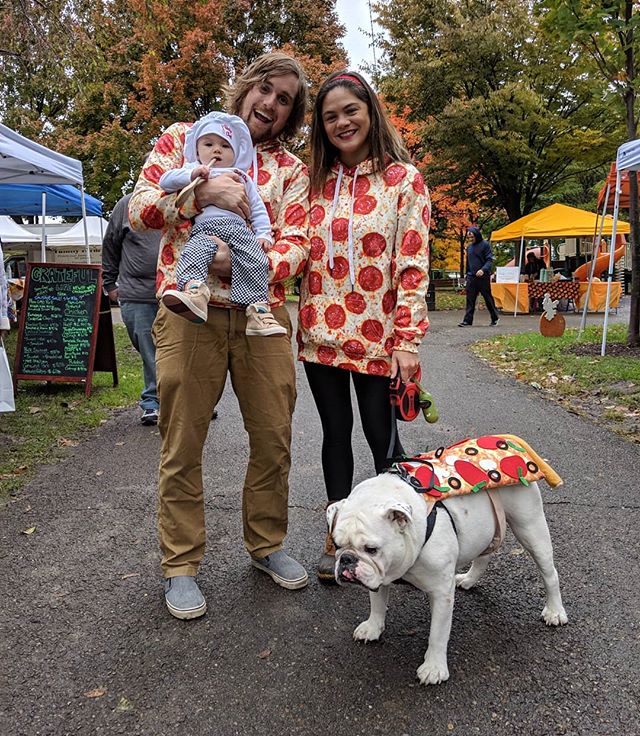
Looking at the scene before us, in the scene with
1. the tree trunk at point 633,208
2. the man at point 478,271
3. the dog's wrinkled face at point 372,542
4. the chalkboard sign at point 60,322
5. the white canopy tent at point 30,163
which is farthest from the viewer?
the man at point 478,271

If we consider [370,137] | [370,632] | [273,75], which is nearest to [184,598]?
[370,632]

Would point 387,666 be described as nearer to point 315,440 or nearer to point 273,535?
point 273,535

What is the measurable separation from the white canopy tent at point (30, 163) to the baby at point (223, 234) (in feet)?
12.7

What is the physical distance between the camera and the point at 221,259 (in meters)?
2.41

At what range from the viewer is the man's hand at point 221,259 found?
2.40m

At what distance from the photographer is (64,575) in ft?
9.89

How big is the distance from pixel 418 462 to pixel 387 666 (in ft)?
2.47

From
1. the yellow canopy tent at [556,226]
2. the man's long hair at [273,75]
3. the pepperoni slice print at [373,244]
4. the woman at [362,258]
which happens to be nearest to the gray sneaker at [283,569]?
the woman at [362,258]

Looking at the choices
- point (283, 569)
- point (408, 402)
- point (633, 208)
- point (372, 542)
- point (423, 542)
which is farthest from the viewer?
point (633, 208)

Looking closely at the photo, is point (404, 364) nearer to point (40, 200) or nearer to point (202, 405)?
point (202, 405)

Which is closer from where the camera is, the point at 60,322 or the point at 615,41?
the point at 60,322

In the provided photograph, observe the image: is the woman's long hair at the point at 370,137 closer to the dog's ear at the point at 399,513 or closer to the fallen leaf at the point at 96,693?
the dog's ear at the point at 399,513

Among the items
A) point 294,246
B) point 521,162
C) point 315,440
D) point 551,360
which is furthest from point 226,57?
point 294,246

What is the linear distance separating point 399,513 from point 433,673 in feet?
2.11
